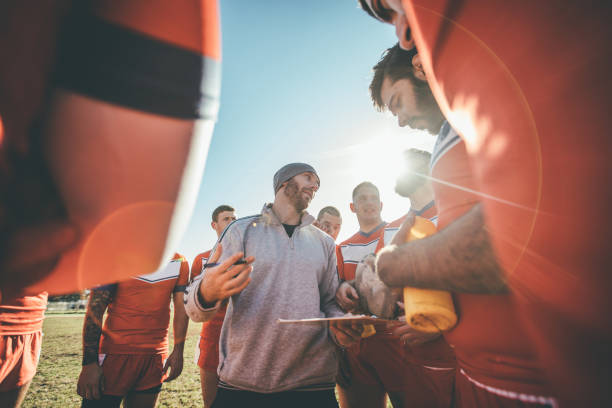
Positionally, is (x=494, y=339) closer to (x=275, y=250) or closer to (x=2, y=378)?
(x=275, y=250)

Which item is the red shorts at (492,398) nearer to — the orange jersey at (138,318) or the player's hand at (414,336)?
the player's hand at (414,336)

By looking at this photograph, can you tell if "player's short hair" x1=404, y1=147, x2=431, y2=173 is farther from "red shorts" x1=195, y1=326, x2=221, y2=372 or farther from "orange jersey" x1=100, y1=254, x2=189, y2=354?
"red shorts" x1=195, y1=326, x2=221, y2=372

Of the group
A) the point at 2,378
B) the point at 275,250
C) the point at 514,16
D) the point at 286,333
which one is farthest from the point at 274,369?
the point at 2,378

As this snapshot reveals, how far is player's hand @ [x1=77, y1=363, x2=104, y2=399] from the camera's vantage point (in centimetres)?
322

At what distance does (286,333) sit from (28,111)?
2.46 m

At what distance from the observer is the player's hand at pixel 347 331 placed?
90.4 inches

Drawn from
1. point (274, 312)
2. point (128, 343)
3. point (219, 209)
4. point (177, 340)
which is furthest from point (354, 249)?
point (128, 343)

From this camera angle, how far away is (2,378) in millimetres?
2781

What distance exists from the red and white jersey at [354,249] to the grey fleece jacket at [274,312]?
1.90 metres

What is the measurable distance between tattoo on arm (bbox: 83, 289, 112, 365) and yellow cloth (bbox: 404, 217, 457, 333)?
4.27m

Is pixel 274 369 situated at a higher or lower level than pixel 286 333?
lower

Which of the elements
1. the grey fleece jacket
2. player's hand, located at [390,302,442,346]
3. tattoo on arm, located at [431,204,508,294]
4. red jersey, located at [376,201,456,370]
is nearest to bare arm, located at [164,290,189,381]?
the grey fleece jacket

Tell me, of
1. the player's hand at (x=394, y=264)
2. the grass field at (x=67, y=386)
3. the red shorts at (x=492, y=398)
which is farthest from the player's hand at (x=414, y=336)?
the grass field at (x=67, y=386)

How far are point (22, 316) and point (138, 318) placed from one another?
3.97ft
